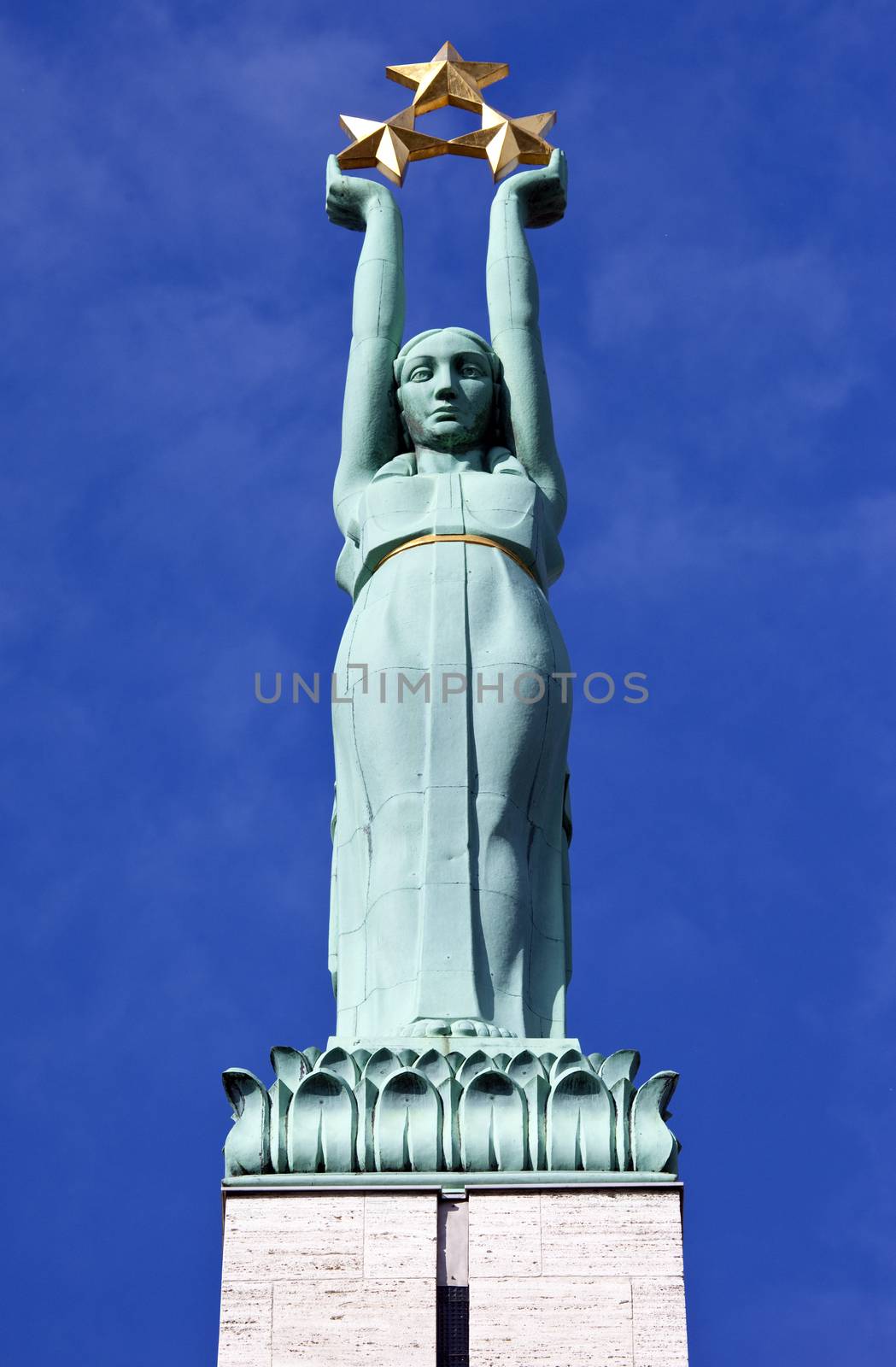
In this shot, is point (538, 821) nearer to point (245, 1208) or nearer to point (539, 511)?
point (539, 511)

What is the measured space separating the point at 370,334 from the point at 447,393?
960 mm

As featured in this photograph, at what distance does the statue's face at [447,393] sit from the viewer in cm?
1738

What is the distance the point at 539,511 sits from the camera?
55.6 ft

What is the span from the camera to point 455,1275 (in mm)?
13141

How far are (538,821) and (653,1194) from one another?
10.2 ft

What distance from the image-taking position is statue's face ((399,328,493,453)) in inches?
684

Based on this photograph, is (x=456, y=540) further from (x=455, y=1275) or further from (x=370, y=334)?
(x=455, y=1275)

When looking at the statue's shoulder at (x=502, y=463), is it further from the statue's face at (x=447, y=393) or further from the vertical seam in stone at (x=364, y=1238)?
the vertical seam in stone at (x=364, y=1238)

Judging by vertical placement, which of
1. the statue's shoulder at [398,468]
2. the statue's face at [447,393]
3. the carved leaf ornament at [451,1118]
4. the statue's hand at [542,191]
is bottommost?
the carved leaf ornament at [451,1118]

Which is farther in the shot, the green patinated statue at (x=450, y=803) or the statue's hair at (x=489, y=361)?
the statue's hair at (x=489, y=361)

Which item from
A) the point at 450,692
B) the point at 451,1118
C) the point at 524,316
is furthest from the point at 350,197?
the point at 451,1118

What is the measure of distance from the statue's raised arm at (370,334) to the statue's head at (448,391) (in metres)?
0.19

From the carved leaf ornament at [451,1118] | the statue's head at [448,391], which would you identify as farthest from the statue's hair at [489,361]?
the carved leaf ornament at [451,1118]

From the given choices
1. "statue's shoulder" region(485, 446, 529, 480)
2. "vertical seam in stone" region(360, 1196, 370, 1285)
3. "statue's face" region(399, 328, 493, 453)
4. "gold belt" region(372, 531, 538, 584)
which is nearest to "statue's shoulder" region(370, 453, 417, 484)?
"statue's face" region(399, 328, 493, 453)
